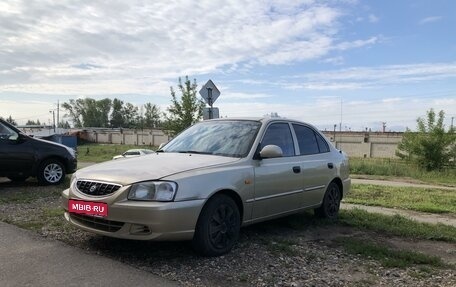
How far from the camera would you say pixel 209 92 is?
46.3 ft

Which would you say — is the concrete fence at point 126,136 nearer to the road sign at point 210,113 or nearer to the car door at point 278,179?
the road sign at point 210,113

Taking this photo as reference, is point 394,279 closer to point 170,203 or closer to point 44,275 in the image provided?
point 170,203

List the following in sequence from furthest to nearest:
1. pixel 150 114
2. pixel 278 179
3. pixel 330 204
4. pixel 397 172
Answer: pixel 150 114, pixel 397 172, pixel 330 204, pixel 278 179

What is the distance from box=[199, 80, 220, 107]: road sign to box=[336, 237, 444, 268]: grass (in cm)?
848

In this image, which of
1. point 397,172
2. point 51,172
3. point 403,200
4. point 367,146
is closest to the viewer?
point 403,200

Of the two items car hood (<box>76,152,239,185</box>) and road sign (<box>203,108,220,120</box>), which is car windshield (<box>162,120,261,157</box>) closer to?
car hood (<box>76,152,239,185</box>)

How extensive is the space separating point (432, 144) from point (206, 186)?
76.9 ft

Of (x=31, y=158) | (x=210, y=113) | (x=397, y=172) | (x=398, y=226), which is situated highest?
(x=210, y=113)

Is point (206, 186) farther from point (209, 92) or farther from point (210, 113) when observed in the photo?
point (209, 92)

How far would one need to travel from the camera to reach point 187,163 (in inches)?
215

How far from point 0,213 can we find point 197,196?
4.24 meters

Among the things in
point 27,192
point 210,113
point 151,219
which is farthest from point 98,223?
point 210,113

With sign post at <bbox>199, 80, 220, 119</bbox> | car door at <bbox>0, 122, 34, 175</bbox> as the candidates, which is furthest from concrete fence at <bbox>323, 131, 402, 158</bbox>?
car door at <bbox>0, 122, 34, 175</bbox>

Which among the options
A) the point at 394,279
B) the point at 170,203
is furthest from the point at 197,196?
the point at 394,279
